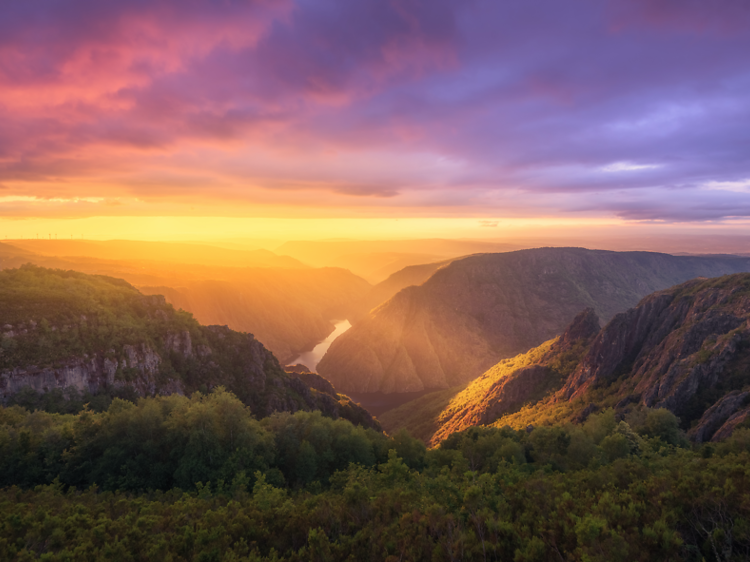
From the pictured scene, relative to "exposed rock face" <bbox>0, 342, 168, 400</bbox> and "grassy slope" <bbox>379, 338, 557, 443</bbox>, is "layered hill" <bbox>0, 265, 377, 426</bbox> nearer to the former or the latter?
"exposed rock face" <bbox>0, 342, 168, 400</bbox>

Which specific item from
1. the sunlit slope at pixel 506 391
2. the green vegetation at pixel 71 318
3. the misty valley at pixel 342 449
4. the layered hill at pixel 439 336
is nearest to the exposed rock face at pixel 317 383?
the misty valley at pixel 342 449

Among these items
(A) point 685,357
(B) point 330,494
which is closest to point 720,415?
(A) point 685,357

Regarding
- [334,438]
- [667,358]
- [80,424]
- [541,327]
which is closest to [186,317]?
[80,424]

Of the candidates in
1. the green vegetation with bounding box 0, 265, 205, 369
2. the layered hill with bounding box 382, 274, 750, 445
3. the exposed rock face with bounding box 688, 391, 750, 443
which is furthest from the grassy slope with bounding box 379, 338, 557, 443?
the green vegetation with bounding box 0, 265, 205, 369

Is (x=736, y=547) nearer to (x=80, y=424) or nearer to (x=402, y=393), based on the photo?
(x=80, y=424)

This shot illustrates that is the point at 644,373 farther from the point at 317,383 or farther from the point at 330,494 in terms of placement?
the point at 317,383

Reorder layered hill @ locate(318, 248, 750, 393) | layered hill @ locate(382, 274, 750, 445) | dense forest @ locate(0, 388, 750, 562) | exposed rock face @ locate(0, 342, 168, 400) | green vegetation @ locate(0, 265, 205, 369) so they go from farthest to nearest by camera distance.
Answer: layered hill @ locate(318, 248, 750, 393) → green vegetation @ locate(0, 265, 205, 369) → layered hill @ locate(382, 274, 750, 445) → exposed rock face @ locate(0, 342, 168, 400) → dense forest @ locate(0, 388, 750, 562)
